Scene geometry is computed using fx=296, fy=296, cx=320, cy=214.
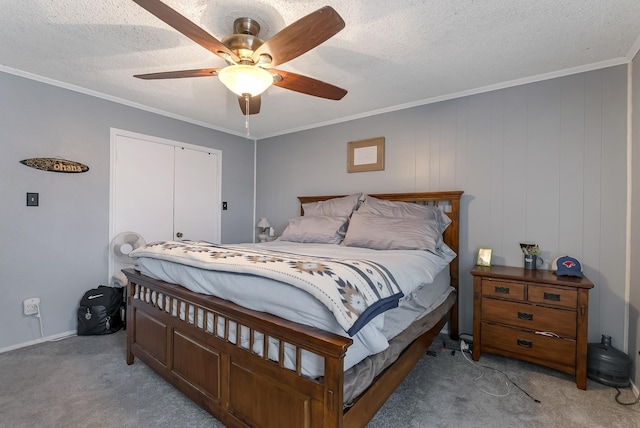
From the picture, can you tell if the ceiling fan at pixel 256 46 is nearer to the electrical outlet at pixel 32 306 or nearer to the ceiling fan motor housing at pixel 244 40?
the ceiling fan motor housing at pixel 244 40

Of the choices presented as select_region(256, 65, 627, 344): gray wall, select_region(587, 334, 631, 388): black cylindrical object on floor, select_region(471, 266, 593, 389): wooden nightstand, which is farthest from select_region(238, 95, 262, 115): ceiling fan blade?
select_region(587, 334, 631, 388): black cylindrical object on floor

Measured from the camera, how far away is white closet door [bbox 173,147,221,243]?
3643 mm

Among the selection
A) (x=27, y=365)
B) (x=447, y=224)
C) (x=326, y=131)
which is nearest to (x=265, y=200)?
(x=326, y=131)

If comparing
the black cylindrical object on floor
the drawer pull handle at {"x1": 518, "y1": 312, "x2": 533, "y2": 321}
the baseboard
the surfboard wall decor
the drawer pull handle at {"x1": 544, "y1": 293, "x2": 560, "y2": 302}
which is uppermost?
the surfboard wall decor

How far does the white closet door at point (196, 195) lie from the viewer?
3.64 metres

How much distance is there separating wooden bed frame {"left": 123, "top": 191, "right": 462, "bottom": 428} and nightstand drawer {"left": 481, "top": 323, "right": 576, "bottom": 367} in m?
0.49

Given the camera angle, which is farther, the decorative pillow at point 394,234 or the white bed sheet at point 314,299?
the decorative pillow at point 394,234

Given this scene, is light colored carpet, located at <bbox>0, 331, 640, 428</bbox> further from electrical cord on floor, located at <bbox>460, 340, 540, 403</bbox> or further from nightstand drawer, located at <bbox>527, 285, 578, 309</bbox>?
nightstand drawer, located at <bbox>527, 285, 578, 309</bbox>

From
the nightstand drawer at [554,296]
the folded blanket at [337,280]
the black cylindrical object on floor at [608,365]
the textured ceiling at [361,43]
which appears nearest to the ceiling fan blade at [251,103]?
the textured ceiling at [361,43]

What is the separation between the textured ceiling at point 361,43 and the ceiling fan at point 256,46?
0.20 m

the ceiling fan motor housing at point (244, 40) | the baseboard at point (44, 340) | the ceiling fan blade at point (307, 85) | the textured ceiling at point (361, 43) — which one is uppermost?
the textured ceiling at point (361, 43)

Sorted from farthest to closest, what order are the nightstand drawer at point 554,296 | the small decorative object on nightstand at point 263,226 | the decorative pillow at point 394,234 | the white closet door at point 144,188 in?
the small decorative object on nightstand at point 263,226, the white closet door at point 144,188, the decorative pillow at point 394,234, the nightstand drawer at point 554,296

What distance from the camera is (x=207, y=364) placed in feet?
5.22

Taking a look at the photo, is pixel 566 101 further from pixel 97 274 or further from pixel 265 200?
pixel 97 274
